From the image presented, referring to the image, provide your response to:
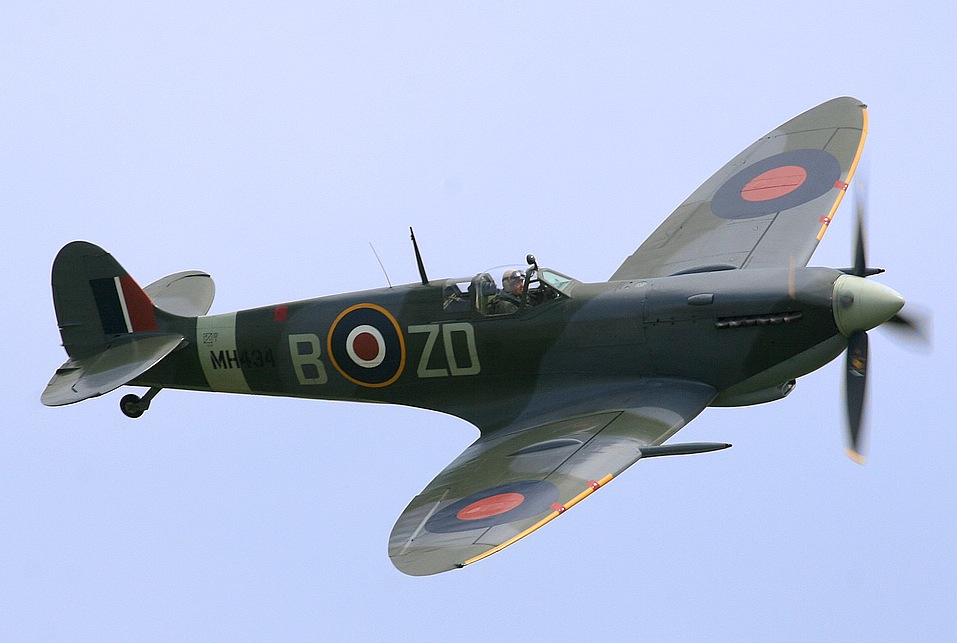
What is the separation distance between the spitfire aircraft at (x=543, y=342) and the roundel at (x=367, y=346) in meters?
0.02

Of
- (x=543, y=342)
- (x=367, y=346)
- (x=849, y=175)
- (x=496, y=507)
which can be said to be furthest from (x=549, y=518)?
→ (x=849, y=175)

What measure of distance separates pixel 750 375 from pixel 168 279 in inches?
255

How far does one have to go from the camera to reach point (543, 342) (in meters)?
13.7

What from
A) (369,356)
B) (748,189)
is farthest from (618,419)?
(748,189)

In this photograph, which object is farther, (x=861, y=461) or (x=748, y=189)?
(x=748, y=189)

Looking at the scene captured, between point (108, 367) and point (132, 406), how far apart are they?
1.79 feet

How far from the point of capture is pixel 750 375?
43.5 feet

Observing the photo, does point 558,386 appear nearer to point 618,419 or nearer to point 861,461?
point 618,419

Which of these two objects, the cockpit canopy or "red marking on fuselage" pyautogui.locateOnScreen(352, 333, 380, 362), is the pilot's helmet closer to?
the cockpit canopy

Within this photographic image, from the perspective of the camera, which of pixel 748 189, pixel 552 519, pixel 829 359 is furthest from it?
pixel 748 189

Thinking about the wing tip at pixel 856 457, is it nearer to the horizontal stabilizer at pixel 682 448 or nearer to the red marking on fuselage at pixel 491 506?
the horizontal stabilizer at pixel 682 448

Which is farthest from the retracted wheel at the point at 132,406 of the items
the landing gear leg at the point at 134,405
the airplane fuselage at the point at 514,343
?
the airplane fuselage at the point at 514,343

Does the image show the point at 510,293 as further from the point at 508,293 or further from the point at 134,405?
the point at 134,405

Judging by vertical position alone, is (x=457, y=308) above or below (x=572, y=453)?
above
